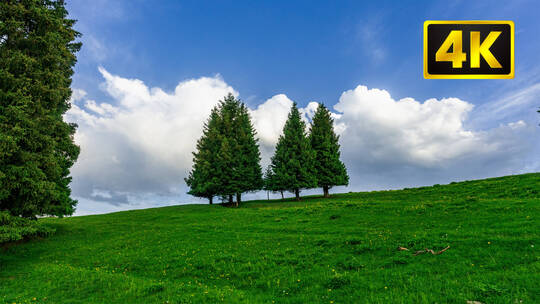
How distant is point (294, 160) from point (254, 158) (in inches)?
304

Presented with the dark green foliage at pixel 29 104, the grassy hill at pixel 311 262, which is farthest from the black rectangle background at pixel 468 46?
the dark green foliage at pixel 29 104

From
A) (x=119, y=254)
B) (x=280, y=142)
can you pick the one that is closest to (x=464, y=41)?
(x=119, y=254)

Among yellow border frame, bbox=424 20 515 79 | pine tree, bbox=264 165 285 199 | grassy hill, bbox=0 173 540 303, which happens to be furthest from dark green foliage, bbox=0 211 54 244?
pine tree, bbox=264 165 285 199

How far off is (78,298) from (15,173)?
1313cm

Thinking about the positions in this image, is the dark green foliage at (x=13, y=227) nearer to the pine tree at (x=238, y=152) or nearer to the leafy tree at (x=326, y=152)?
the pine tree at (x=238, y=152)

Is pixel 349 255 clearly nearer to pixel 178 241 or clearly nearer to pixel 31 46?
pixel 178 241

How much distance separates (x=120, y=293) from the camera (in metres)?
10.7

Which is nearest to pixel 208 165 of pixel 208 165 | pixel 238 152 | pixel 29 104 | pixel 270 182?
pixel 208 165

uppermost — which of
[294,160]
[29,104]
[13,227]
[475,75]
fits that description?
[29,104]

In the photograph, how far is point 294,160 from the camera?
4916 cm

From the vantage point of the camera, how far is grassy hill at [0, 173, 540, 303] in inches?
330

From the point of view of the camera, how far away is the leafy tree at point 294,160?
4856 centimetres

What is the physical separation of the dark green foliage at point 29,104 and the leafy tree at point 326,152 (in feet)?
131

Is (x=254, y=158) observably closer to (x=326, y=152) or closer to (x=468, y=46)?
(x=326, y=152)
